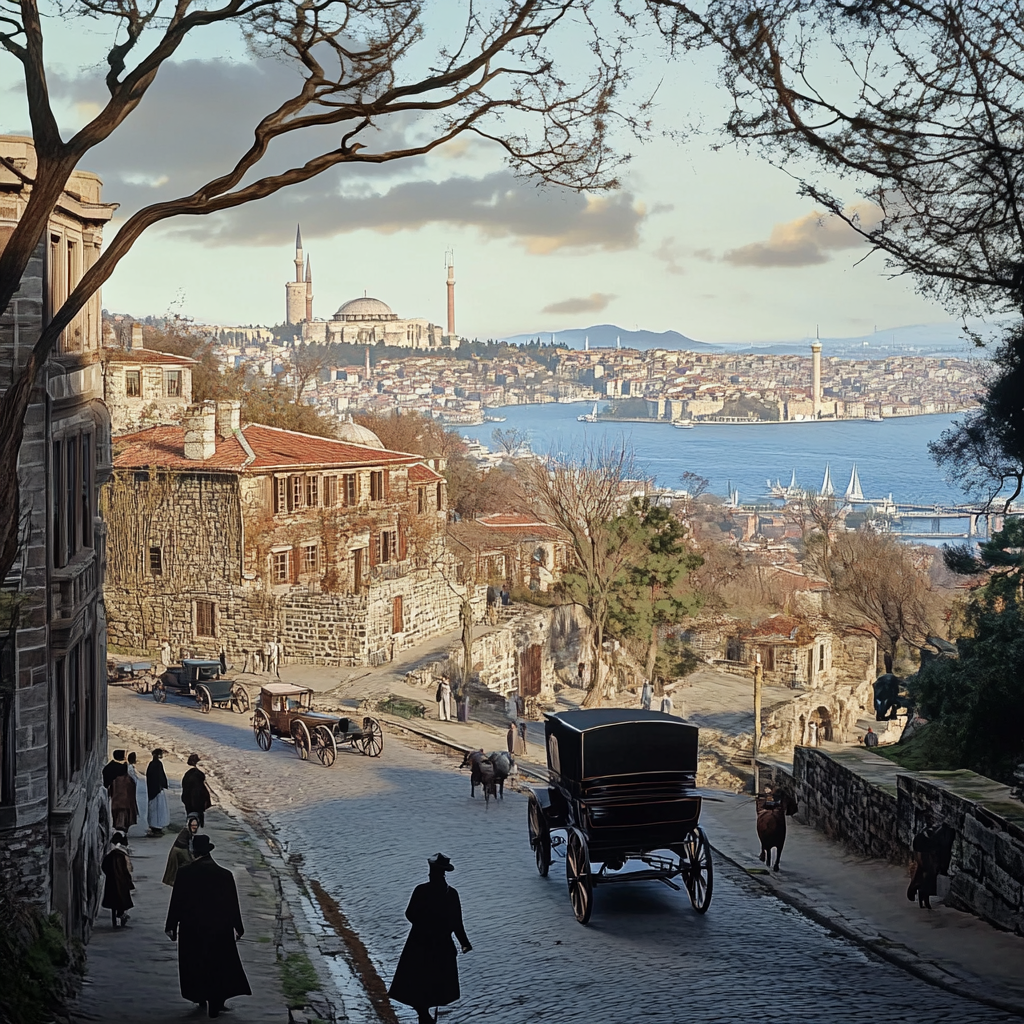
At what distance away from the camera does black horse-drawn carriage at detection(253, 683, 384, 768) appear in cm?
2545

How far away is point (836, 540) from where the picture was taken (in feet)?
194

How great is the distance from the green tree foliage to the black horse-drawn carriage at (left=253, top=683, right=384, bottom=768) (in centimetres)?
1465

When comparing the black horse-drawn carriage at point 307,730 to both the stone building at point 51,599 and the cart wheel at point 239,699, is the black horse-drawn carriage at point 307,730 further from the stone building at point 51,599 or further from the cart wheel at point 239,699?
the stone building at point 51,599

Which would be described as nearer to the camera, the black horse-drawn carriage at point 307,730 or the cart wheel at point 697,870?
the cart wheel at point 697,870

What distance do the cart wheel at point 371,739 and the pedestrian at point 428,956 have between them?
16489mm

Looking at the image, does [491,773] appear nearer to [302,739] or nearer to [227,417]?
[302,739]

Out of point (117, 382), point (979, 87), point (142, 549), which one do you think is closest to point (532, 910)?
point (979, 87)

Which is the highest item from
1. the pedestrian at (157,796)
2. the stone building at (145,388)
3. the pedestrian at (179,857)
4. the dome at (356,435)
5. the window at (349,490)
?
the stone building at (145,388)

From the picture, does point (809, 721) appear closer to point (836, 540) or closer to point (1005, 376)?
point (836, 540)

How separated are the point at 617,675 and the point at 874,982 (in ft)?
108

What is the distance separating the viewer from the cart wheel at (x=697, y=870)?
13695 mm

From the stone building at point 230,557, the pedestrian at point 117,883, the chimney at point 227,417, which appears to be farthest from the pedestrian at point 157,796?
the chimney at point 227,417

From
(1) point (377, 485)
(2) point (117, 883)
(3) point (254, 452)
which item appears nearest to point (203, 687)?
(3) point (254, 452)

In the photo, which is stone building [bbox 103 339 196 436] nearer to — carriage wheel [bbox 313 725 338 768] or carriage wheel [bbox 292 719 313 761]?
carriage wheel [bbox 292 719 313 761]
